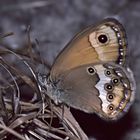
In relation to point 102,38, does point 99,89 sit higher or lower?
lower

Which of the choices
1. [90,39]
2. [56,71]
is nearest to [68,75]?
[56,71]

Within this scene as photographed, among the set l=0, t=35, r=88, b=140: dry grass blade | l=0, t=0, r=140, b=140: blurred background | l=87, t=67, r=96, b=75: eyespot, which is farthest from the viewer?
l=0, t=0, r=140, b=140: blurred background

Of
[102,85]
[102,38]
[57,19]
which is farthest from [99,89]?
[57,19]

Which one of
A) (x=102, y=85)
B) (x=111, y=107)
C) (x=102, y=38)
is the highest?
(x=102, y=38)

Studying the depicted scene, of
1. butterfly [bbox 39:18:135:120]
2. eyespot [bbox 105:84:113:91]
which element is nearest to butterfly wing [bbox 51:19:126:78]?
butterfly [bbox 39:18:135:120]

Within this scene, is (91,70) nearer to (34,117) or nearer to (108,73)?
(108,73)

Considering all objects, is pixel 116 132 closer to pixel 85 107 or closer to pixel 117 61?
pixel 85 107

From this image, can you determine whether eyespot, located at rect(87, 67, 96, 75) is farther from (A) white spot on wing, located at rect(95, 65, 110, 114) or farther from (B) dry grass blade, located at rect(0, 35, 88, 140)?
(B) dry grass blade, located at rect(0, 35, 88, 140)

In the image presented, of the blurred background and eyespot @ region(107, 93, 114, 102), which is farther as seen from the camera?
the blurred background
